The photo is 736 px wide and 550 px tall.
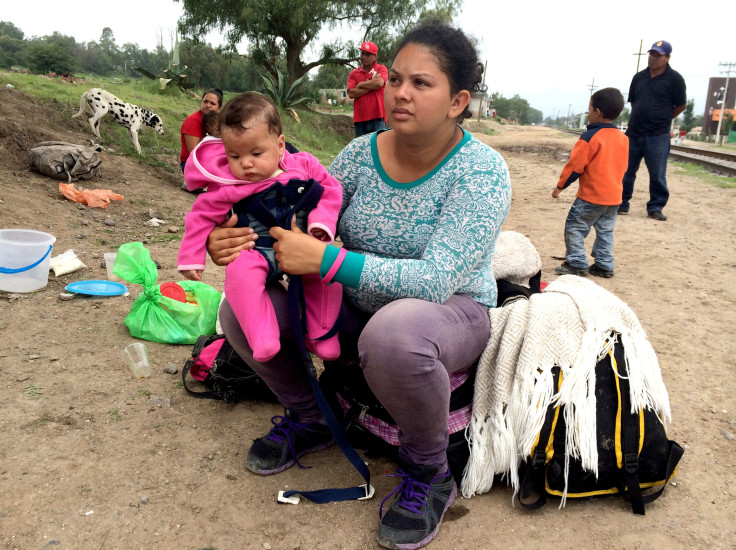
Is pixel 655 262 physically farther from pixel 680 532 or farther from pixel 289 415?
pixel 289 415

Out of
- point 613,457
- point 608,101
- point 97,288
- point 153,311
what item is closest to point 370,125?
point 608,101

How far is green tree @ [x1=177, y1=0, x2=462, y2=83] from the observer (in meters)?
15.4

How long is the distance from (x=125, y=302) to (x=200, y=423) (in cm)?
137

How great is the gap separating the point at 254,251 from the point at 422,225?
21.2 inches

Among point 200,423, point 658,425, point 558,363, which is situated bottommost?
point 200,423

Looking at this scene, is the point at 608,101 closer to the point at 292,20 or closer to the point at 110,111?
the point at 110,111

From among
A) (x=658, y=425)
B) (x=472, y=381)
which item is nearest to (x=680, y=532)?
(x=658, y=425)

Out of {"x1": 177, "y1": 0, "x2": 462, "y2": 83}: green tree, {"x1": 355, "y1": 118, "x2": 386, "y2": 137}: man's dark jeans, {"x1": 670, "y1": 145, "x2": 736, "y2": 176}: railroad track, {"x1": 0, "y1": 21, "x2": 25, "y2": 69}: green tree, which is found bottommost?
{"x1": 670, "y1": 145, "x2": 736, "y2": 176}: railroad track

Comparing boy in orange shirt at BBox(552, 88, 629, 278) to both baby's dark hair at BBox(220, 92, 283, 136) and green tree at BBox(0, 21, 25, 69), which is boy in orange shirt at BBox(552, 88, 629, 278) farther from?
green tree at BBox(0, 21, 25, 69)

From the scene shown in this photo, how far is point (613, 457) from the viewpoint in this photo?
174cm

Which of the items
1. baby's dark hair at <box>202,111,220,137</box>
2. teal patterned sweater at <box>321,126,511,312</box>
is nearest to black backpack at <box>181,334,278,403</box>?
teal patterned sweater at <box>321,126,511,312</box>

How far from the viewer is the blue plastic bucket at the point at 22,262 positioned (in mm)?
3135

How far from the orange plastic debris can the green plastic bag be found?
2637mm

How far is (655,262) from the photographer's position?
4.69 m
